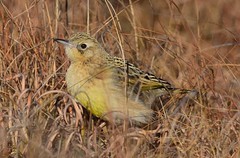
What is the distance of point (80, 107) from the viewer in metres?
6.46

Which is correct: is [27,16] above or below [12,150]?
above

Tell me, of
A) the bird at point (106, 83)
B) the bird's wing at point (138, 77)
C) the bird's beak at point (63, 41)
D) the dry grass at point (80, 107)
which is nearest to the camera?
the dry grass at point (80, 107)

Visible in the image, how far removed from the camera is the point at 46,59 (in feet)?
21.9

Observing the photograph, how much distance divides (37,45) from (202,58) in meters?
1.46

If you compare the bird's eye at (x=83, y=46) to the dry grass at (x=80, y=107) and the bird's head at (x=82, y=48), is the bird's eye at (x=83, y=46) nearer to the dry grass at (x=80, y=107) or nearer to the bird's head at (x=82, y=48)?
the bird's head at (x=82, y=48)

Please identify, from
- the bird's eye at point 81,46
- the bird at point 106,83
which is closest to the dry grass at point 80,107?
the bird at point 106,83

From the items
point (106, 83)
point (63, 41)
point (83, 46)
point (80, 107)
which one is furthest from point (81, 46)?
point (80, 107)

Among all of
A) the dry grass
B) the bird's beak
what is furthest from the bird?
the dry grass

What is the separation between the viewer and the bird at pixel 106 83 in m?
6.26

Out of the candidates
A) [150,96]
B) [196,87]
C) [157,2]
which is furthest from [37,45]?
[157,2]

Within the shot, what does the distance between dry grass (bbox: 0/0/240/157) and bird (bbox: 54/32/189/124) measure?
13 cm

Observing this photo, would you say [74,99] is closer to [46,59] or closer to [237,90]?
[46,59]

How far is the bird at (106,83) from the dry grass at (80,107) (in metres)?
0.13

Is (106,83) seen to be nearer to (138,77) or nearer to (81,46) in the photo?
(138,77)
